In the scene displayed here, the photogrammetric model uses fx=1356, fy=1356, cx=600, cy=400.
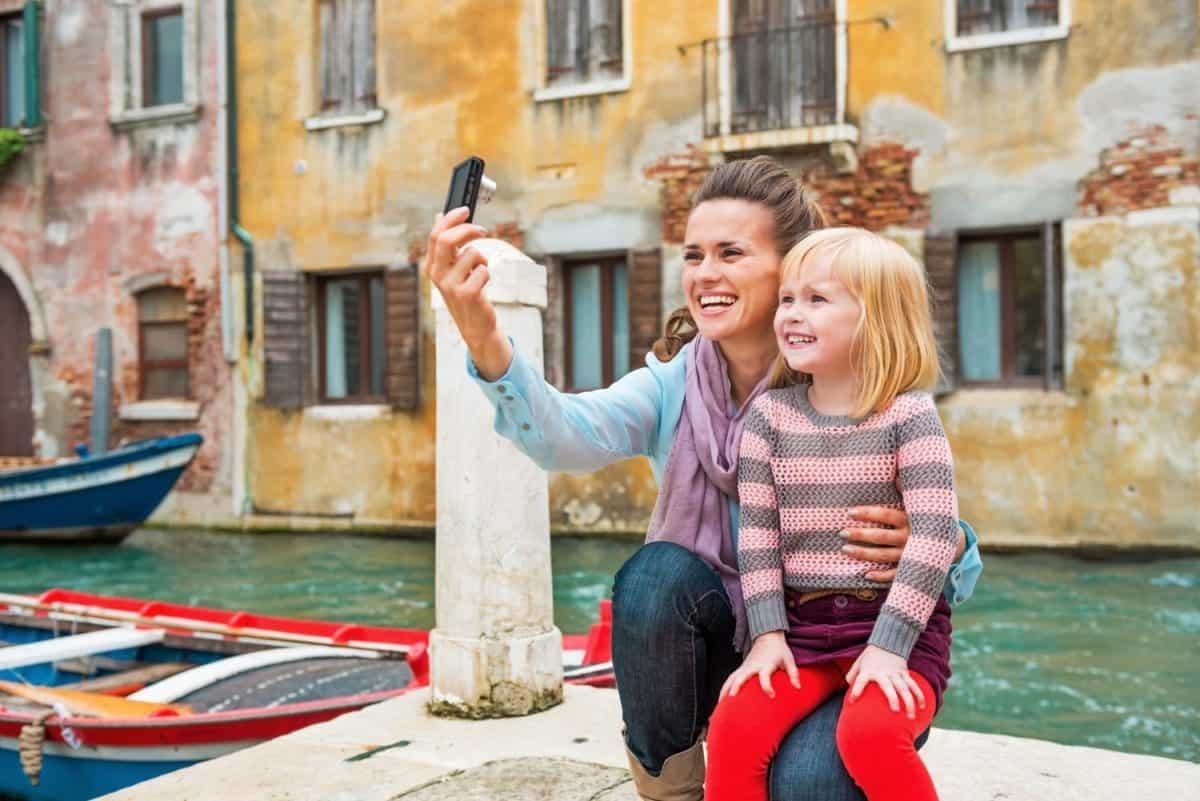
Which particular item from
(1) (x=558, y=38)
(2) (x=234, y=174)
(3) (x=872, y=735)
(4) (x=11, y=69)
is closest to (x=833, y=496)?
(3) (x=872, y=735)

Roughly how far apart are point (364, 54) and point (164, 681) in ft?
29.3

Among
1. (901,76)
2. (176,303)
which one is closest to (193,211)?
(176,303)

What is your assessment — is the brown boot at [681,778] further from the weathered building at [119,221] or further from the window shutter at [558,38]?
the weathered building at [119,221]

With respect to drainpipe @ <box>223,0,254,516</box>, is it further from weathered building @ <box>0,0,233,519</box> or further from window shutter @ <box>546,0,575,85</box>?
window shutter @ <box>546,0,575,85</box>

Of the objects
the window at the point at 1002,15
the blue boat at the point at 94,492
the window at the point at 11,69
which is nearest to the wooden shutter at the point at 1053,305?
the window at the point at 1002,15

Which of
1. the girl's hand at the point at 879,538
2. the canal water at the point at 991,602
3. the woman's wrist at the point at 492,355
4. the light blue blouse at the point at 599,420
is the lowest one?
the canal water at the point at 991,602

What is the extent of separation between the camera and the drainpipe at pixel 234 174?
42.3 ft

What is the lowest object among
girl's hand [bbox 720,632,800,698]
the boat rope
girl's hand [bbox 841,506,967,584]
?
the boat rope

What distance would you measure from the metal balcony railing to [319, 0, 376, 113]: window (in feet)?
A: 11.4

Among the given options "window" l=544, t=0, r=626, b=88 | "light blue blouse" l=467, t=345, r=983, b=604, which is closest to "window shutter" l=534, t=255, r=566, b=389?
"window" l=544, t=0, r=626, b=88

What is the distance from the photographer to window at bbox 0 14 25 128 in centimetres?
1452

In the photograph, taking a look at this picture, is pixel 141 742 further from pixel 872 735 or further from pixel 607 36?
pixel 607 36

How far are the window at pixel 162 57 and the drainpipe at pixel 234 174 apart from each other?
2.81 feet

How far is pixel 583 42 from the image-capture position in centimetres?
1165
